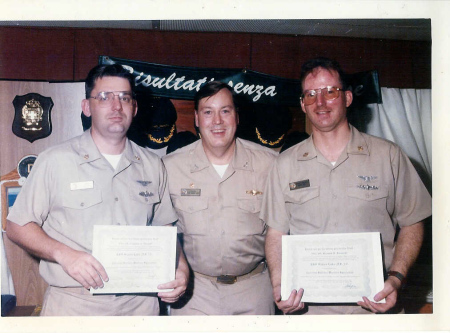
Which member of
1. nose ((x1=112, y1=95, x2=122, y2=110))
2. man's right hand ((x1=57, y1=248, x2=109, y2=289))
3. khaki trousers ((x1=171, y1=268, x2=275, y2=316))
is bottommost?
khaki trousers ((x1=171, y1=268, x2=275, y2=316))

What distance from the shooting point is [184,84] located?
2826mm

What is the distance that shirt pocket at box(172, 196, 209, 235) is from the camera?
2047mm

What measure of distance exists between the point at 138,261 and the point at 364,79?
2.31 meters

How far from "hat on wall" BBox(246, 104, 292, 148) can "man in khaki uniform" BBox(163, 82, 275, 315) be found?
2.94 ft

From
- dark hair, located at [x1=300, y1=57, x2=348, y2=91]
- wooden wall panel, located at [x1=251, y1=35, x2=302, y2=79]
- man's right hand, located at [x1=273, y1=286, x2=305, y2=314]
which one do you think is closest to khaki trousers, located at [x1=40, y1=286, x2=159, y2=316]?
man's right hand, located at [x1=273, y1=286, x2=305, y2=314]

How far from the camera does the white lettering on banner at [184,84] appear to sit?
2729 millimetres

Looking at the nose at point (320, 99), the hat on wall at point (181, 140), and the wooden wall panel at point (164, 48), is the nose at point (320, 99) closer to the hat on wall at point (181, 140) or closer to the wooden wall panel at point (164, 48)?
the wooden wall panel at point (164, 48)

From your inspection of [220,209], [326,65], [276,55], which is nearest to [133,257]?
[220,209]

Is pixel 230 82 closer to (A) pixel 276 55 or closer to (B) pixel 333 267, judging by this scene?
(A) pixel 276 55

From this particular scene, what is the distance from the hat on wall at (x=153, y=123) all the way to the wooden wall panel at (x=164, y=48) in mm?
317

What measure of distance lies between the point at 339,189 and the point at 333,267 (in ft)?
1.34

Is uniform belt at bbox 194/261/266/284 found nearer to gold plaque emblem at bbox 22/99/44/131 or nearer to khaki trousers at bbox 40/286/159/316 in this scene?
khaki trousers at bbox 40/286/159/316

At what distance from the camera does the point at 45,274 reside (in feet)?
5.88
